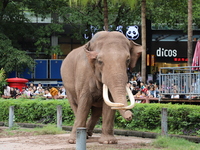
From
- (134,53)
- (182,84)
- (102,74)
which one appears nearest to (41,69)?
(182,84)

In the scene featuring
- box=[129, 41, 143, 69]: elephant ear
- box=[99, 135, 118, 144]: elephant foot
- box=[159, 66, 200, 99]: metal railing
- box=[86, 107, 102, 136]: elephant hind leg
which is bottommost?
box=[99, 135, 118, 144]: elephant foot

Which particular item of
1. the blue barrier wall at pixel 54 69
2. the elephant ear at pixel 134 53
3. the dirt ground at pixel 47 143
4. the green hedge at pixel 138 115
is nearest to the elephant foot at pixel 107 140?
the dirt ground at pixel 47 143

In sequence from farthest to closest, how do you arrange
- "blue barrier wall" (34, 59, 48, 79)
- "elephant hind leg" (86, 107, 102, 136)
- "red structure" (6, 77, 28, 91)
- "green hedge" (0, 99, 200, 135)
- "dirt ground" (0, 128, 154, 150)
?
"blue barrier wall" (34, 59, 48, 79)
"red structure" (6, 77, 28, 91)
"green hedge" (0, 99, 200, 135)
"elephant hind leg" (86, 107, 102, 136)
"dirt ground" (0, 128, 154, 150)

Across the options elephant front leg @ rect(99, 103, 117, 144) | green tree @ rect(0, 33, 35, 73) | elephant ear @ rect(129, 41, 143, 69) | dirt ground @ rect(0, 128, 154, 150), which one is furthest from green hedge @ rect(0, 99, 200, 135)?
green tree @ rect(0, 33, 35, 73)

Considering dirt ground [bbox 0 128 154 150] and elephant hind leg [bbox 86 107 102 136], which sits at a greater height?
elephant hind leg [bbox 86 107 102 136]

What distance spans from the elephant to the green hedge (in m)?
2.55

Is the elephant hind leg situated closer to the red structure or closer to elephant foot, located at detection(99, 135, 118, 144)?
elephant foot, located at detection(99, 135, 118, 144)

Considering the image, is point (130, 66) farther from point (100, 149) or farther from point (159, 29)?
point (159, 29)

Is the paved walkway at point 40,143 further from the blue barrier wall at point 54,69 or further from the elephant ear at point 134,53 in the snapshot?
the blue barrier wall at point 54,69

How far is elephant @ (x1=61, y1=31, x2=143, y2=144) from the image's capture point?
1046 centimetres

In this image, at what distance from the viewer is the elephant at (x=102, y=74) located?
34.3ft

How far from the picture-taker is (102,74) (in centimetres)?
1081

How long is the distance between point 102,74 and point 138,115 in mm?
4876

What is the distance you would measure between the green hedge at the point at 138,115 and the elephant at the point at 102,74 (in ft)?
8.38
